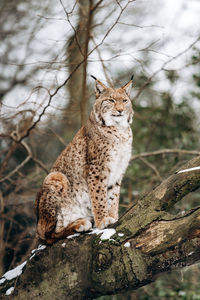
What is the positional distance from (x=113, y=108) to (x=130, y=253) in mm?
1972

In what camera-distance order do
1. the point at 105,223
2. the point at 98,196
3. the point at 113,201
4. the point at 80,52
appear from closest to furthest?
the point at 105,223 → the point at 98,196 → the point at 113,201 → the point at 80,52

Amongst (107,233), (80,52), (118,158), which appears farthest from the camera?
(80,52)

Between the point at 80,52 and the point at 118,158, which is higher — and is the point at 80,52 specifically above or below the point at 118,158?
above

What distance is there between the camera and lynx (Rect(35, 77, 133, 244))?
13.7 feet

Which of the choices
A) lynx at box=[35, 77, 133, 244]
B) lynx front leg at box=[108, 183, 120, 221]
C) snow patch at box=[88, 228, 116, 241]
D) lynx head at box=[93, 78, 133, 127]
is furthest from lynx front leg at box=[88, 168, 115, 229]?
lynx head at box=[93, 78, 133, 127]

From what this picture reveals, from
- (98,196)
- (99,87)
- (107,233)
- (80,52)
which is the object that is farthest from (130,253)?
(80,52)

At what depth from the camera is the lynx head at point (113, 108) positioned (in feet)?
15.4

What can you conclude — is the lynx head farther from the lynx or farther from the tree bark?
the tree bark

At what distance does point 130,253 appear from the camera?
11.4 ft

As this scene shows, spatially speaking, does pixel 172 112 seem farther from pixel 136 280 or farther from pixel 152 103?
pixel 136 280

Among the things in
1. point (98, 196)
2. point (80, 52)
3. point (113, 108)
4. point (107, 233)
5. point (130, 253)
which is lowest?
point (130, 253)

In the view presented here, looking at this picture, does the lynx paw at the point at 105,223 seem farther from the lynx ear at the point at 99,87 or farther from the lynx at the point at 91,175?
the lynx ear at the point at 99,87

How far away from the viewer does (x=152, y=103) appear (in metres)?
8.81

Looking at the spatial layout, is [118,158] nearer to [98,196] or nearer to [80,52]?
[98,196]
